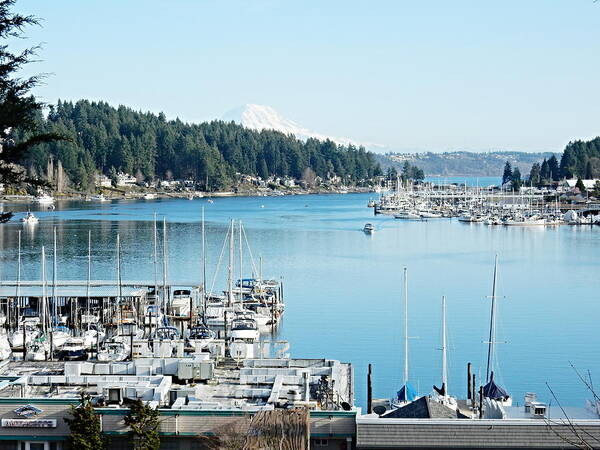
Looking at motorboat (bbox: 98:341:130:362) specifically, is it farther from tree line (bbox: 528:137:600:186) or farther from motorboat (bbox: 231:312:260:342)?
tree line (bbox: 528:137:600:186)

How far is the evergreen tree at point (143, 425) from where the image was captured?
1082 centimetres

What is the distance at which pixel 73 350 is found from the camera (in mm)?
22797

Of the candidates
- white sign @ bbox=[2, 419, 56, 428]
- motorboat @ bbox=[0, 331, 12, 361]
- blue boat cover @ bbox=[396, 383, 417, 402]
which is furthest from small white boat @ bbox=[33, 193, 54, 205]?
white sign @ bbox=[2, 419, 56, 428]

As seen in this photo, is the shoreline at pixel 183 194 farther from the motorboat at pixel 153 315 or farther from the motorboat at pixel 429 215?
the motorboat at pixel 153 315

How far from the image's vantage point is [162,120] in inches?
5261

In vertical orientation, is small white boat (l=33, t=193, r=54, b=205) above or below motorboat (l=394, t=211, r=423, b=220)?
above

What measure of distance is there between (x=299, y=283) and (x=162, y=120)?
96.7 meters

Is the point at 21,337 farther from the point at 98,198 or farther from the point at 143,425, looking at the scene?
the point at 98,198

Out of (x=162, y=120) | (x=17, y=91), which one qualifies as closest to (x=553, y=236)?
(x=17, y=91)

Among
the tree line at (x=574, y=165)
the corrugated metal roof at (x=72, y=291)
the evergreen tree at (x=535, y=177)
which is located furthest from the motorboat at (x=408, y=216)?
the corrugated metal roof at (x=72, y=291)

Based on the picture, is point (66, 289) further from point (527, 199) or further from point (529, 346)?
point (527, 199)

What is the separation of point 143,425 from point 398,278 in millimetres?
32194

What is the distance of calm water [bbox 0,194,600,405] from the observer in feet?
80.4

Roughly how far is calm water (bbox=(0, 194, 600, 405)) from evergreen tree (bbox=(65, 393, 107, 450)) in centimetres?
1006
